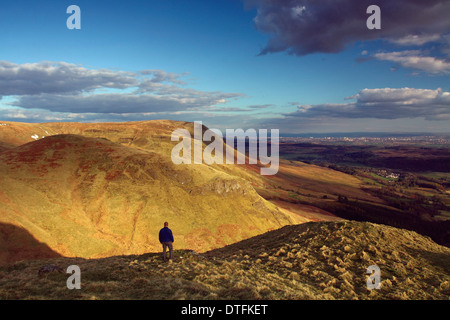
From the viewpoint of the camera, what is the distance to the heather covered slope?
41.1ft

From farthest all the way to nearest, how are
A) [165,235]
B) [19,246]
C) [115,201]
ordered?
[115,201]
[19,246]
[165,235]

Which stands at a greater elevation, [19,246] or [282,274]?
[282,274]

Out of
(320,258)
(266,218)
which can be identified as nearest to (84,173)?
(266,218)

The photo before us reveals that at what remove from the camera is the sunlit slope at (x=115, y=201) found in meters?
39.4

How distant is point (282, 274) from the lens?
1703 centimetres

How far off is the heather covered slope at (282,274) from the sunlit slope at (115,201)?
22048 mm

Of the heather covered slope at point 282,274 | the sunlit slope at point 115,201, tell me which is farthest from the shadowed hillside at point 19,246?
the heather covered slope at point 282,274

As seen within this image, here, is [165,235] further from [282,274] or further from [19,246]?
[19,246]

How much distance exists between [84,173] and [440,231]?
422 feet

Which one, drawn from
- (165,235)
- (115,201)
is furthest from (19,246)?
(165,235)

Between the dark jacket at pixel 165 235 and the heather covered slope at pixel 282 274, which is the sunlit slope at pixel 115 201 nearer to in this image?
the heather covered slope at pixel 282 274

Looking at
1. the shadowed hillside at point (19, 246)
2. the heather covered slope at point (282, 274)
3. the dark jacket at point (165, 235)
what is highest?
the dark jacket at point (165, 235)

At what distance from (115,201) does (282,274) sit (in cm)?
4178

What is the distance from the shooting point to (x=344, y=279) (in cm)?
1555
